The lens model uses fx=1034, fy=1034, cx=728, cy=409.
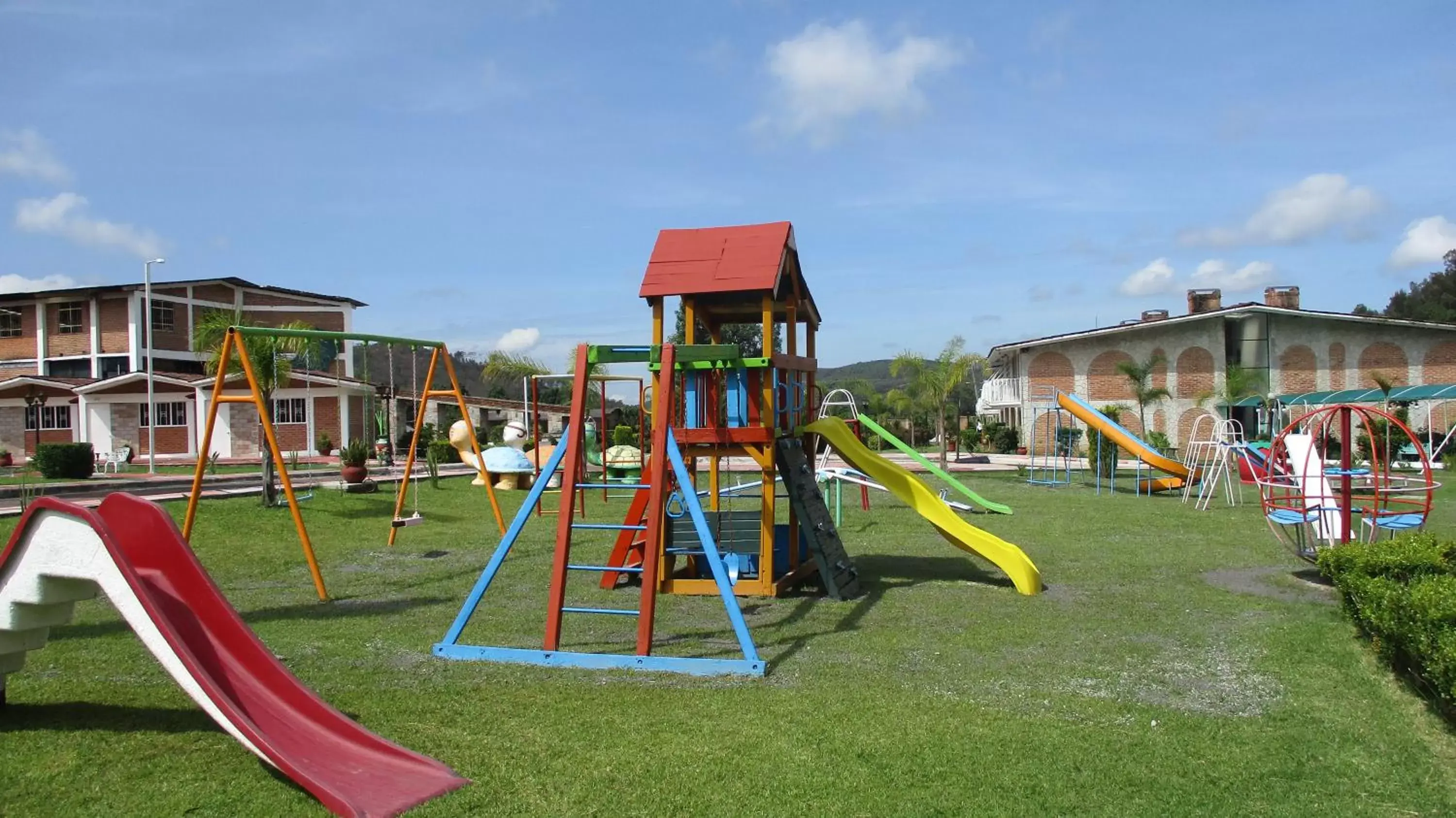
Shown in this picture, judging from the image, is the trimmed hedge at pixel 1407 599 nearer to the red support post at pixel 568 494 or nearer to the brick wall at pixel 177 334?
the red support post at pixel 568 494

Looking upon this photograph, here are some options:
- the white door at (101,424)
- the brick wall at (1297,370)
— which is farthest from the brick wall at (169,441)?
the brick wall at (1297,370)

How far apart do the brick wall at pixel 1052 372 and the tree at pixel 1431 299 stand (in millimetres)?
39020

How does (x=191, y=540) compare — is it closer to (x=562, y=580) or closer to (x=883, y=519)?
(x=562, y=580)

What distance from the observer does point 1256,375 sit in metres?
38.2

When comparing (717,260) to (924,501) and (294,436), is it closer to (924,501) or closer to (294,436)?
(924,501)

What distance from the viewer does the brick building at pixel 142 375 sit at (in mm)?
36719

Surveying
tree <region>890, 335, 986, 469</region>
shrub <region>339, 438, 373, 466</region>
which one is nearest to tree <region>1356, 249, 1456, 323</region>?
tree <region>890, 335, 986, 469</region>

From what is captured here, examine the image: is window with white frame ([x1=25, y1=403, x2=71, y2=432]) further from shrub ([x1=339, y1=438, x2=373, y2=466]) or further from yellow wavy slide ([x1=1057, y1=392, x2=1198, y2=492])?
yellow wavy slide ([x1=1057, y1=392, x2=1198, y2=492])

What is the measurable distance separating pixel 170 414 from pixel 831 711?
37.7m

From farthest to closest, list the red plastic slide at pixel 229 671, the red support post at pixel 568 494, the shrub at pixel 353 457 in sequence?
the shrub at pixel 353 457
the red support post at pixel 568 494
the red plastic slide at pixel 229 671

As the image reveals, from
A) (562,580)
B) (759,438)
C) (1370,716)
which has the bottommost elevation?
(1370,716)

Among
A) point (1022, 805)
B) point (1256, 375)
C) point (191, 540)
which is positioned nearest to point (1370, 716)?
point (1022, 805)

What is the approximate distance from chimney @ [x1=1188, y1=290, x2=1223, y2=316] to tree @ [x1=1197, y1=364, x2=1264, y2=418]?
15.1 feet

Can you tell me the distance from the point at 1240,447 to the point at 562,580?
44.2ft
